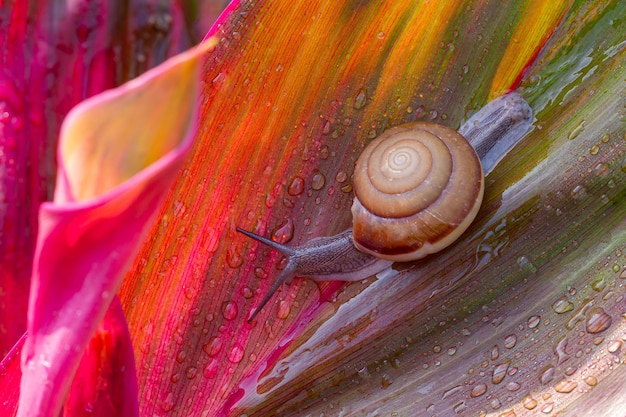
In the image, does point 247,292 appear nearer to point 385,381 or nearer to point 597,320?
point 385,381

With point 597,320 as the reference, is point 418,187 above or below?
above

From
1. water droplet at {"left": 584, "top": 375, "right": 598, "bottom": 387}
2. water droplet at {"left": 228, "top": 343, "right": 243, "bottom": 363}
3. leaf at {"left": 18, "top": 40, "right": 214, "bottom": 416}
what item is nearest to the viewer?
leaf at {"left": 18, "top": 40, "right": 214, "bottom": 416}

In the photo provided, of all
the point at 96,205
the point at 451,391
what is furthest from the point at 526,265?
the point at 96,205

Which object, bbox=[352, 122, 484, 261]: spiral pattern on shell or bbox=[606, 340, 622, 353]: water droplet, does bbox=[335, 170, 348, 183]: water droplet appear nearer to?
bbox=[352, 122, 484, 261]: spiral pattern on shell

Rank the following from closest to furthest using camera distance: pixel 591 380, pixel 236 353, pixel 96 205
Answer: pixel 96 205 < pixel 591 380 < pixel 236 353

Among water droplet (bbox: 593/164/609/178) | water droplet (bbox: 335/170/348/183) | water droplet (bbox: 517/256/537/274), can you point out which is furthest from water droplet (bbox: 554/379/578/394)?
water droplet (bbox: 335/170/348/183)

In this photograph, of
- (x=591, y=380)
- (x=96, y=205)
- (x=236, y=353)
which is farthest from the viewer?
(x=236, y=353)

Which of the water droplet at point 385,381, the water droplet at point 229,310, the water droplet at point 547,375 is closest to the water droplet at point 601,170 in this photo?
the water droplet at point 547,375

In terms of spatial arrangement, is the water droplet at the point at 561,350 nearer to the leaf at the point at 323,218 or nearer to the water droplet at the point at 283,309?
the leaf at the point at 323,218
